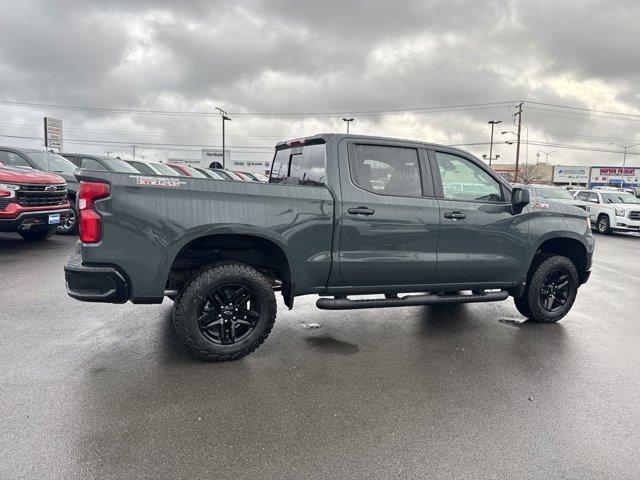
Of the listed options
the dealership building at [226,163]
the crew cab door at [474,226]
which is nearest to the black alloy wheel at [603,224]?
the crew cab door at [474,226]

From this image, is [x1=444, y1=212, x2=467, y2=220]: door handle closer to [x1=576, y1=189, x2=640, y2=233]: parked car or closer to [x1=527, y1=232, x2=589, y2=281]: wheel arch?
[x1=527, y1=232, x2=589, y2=281]: wheel arch

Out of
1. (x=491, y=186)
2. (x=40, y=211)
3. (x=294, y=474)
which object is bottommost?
(x=294, y=474)

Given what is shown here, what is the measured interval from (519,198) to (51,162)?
10.2 metres

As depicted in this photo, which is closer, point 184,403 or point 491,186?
point 184,403

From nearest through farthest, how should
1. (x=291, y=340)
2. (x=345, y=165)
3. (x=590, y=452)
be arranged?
(x=590, y=452), (x=345, y=165), (x=291, y=340)

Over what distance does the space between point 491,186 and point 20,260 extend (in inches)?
297

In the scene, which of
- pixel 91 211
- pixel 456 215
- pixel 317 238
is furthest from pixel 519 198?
pixel 91 211

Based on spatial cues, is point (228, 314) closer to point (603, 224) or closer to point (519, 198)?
point (519, 198)

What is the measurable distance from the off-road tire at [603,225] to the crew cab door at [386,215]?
1579 cm

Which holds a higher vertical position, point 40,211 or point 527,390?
point 40,211

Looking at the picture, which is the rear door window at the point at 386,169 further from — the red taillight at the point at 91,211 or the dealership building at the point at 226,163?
the dealership building at the point at 226,163

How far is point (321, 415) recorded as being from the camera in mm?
2994

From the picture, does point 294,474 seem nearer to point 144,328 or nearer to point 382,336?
point 382,336

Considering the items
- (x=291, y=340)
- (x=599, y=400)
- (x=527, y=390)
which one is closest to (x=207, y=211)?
(x=291, y=340)
